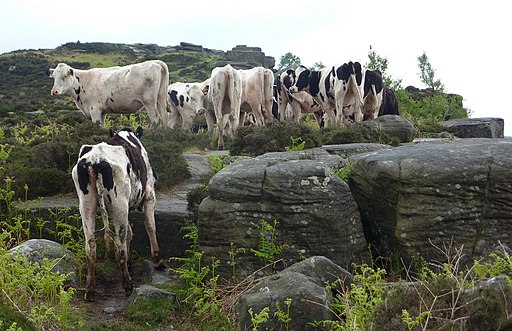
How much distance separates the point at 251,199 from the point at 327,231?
1.22 m

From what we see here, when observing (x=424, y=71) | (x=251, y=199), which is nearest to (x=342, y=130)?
(x=251, y=199)

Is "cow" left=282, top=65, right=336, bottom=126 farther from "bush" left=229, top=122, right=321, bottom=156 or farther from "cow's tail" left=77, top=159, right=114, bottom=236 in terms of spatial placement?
"cow's tail" left=77, top=159, right=114, bottom=236

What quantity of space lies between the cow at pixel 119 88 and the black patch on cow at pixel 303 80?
218 inches

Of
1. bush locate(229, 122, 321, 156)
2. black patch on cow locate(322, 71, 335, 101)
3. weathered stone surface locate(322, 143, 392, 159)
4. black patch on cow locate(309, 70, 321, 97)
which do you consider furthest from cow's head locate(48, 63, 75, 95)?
weathered stone surface locate(322, 143, 392, 159)

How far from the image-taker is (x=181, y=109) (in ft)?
74.6

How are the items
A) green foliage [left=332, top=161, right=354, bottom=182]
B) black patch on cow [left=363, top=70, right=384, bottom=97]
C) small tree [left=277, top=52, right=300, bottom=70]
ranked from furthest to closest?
small tree [left=277, top=52, right=300, bottom=70] → black patch on cow [left=363, top=70, right=384, bottom=97] → green foliage [left=332, top=161, right=354, bottom=182]

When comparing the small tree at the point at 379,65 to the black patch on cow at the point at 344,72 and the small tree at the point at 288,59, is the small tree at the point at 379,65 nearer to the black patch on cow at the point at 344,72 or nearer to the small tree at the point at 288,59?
the black patch on cow at the point at 344,72

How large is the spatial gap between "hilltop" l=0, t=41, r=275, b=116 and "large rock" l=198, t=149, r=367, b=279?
30.2m

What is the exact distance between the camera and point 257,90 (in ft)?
63.0

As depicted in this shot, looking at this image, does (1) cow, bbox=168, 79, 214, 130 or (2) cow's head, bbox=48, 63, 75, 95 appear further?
(1) cow, bbox=168, 79, 214, 130

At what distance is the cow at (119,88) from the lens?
16547 mm

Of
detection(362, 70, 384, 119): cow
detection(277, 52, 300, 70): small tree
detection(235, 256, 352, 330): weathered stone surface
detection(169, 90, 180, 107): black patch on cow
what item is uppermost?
detection(277, 52, 300, 70): small tree

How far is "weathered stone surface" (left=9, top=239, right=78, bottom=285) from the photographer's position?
784cm

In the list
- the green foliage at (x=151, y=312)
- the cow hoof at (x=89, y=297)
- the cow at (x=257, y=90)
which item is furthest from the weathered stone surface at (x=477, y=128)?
the cow hoof at (x=89, y=297)
